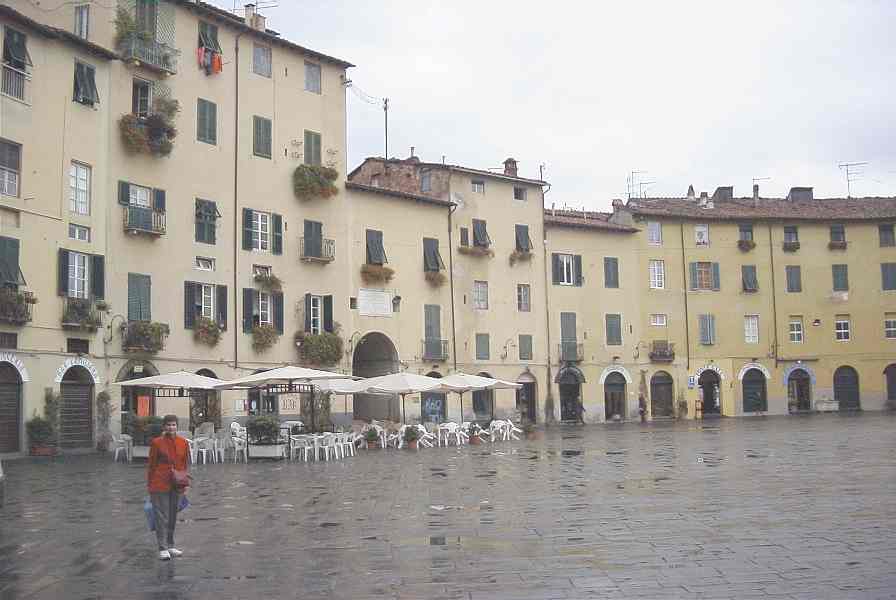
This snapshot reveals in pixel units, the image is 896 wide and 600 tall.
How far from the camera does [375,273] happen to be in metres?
44.1

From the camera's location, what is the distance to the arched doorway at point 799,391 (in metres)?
59.1

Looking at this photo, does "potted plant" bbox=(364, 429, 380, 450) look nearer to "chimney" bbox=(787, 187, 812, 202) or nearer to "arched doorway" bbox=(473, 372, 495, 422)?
"arched doorway" bbox=(473, 372, 495, 422)

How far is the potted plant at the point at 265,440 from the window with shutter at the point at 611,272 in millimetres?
30276

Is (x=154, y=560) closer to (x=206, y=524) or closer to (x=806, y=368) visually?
(x=206, y=524)

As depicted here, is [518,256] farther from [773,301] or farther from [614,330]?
[773,301]

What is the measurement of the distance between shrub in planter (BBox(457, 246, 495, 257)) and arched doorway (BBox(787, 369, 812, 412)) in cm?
2142

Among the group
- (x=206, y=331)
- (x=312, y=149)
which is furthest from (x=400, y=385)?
(x=312, y=149)

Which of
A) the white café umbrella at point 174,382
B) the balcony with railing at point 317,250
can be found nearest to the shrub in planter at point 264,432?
the white café umbrella at point 174,382

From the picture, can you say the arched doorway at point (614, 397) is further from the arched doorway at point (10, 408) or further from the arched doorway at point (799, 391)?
the arched doorway at point (10, 408)

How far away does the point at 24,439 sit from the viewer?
30031 mm

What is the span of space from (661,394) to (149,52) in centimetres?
3397

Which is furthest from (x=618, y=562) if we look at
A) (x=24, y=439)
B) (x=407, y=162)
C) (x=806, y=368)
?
(x=806, y=368)

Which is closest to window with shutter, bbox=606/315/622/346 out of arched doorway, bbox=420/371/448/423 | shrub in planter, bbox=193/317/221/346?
arched doorway, bbox=420/371/448/423

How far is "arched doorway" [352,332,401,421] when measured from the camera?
45.4m
